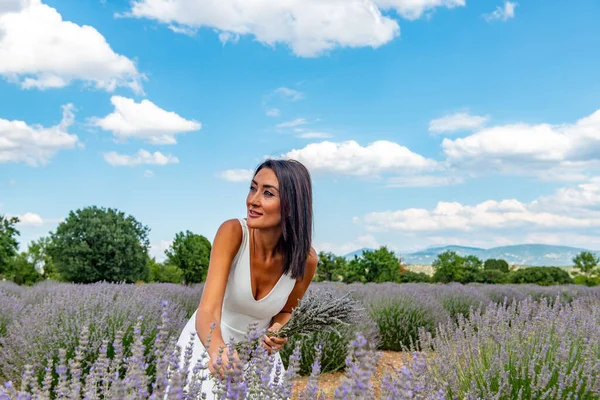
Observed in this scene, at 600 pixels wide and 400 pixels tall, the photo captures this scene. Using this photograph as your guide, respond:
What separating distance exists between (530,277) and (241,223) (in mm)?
17456

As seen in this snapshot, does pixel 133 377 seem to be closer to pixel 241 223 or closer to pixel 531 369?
pixel 241 223

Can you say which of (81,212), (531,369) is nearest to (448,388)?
(531,369)

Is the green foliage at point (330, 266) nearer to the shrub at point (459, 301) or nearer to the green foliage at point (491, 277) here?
the green foliage at point (491, 277)

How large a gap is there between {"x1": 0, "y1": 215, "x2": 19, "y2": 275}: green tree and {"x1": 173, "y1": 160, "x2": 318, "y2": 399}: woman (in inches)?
487

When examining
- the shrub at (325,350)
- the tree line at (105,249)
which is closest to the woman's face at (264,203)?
the shrub at (325,350)

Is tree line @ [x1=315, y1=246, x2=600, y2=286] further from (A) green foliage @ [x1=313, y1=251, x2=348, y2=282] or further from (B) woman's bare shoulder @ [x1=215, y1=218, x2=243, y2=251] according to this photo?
(B) woman's bare shoulder @ [x1=215, y1=218, x2=243, y2=251]

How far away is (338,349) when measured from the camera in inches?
229

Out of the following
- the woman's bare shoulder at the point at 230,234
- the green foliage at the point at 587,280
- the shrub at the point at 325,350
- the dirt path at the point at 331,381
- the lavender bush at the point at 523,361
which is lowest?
the dirt path at the point at 331,381

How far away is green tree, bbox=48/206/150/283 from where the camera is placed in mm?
12547

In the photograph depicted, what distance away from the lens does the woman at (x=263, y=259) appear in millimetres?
2648

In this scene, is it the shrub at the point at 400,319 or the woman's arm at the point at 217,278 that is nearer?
the woman's arm at the point at 217,278

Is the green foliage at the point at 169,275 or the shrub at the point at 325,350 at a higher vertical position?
the green foliage at the point at 169,275

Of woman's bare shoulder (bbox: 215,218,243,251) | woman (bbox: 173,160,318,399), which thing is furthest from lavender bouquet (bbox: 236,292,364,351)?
woman's bare shoulder (bbox: 215,218,243,251)

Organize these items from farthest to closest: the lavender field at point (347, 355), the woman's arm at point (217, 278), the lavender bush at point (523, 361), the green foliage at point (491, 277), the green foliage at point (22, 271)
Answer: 1. the green foliage at point (491, 277)
2. the green foliage at point (22, 271)
3. the lavender bush at point (523, 361)
4. the woman's arm at point (217, 278)
5. the lavender field at point (347, 355)
